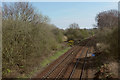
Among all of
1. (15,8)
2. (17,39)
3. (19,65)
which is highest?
(15,8)

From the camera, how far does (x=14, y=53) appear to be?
921 cm

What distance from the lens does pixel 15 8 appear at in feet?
43.5

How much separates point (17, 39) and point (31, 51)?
2.24m

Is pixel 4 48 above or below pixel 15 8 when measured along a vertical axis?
below

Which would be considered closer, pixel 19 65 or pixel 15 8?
pixel 19 65

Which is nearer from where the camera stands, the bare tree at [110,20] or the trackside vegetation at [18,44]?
the bare tree at [110,20]

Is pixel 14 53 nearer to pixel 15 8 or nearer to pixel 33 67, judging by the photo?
pixel 33 67

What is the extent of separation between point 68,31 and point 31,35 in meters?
33.3

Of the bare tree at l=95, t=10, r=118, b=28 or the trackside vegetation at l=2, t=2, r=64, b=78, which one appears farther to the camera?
the trackside vegetation at l=2, t=2, r=64, b=78

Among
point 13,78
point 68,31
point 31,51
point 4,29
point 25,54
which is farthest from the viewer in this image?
point 68,31

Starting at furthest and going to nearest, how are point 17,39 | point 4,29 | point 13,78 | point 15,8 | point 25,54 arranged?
point 15,8, point 25,54, point 17,39, point 13,78, point 4,29

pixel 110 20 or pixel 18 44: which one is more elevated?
pixel 110 20

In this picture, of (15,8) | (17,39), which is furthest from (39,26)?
(17,39)

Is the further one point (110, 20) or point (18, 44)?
point (18, 44)
